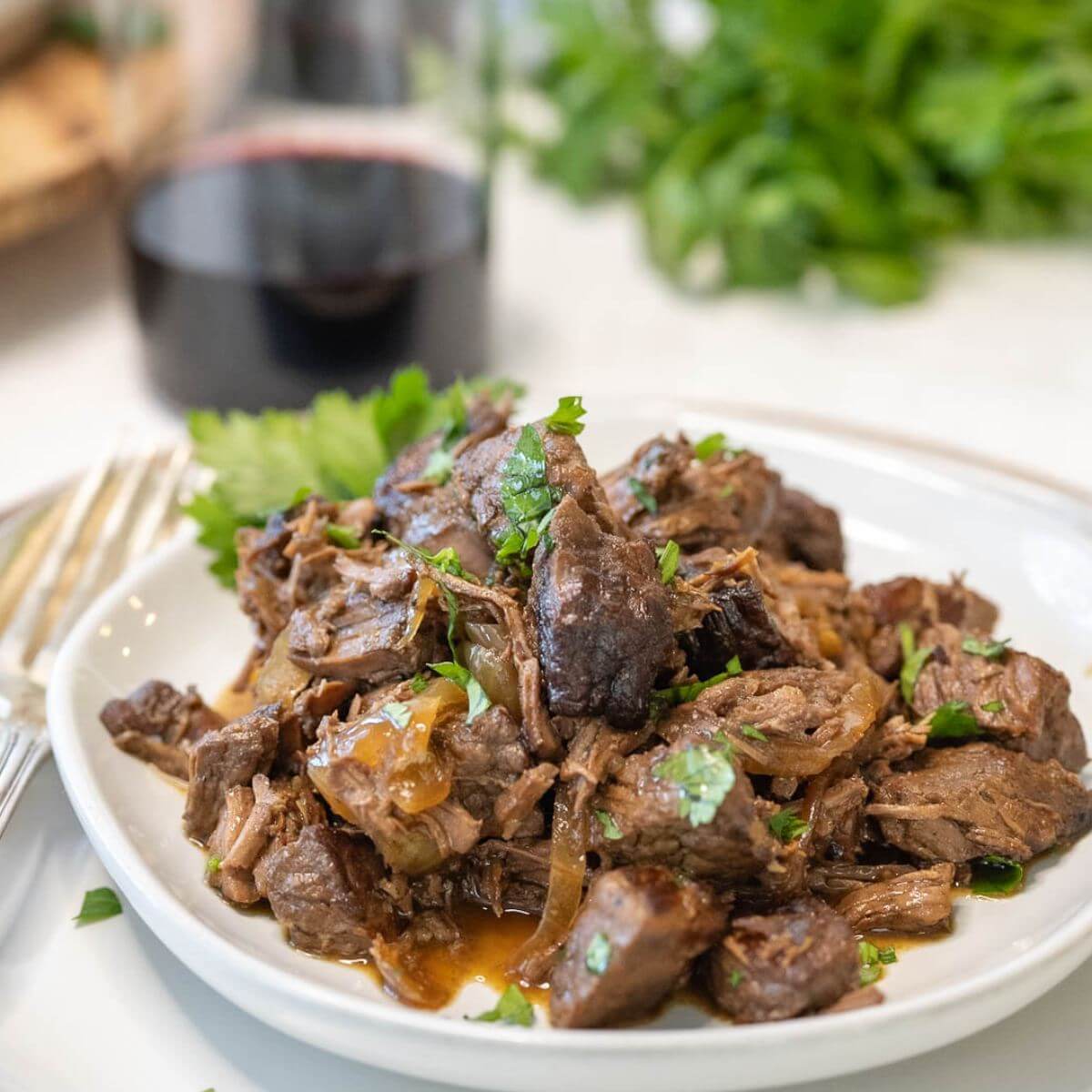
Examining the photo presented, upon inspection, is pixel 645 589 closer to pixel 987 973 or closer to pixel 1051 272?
pixel 987 973

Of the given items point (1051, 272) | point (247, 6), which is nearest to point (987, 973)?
point (247, 6)

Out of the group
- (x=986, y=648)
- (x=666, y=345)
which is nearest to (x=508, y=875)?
(x=986, y=648)

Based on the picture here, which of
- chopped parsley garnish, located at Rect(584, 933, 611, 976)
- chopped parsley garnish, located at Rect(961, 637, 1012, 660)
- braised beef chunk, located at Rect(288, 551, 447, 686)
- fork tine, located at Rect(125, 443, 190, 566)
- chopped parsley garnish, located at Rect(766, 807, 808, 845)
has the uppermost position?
Answer: braised beef chunk, located at Rect(288, 551, 447, 686)

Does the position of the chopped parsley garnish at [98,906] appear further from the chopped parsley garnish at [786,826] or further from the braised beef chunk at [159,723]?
the chopped parsley garnish at [786,826]

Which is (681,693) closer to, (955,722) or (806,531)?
(955,722)

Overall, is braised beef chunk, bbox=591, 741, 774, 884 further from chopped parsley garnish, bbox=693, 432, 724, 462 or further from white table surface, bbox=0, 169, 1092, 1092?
white table surface, bbox=0, 169, 1092, 1092

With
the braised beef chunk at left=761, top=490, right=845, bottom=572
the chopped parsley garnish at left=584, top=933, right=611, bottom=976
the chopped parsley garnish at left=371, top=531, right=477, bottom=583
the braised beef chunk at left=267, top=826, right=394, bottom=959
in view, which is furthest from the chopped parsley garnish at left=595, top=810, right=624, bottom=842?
the braised beef chunk at left=761, top=490, right=845, bottom=572

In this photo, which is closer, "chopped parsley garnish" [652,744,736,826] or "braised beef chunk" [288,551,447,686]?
"chopped parsley garnish" [652,744,736,826]
